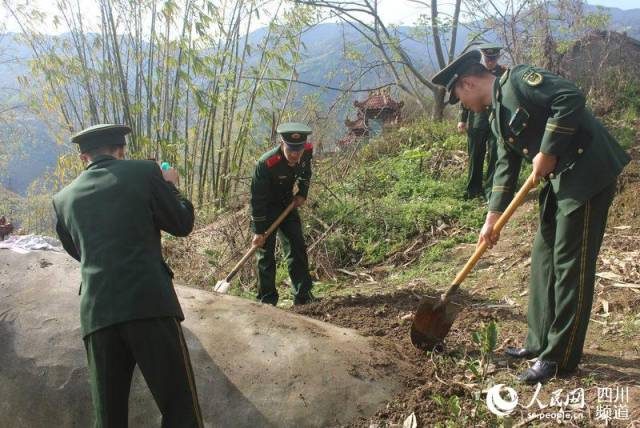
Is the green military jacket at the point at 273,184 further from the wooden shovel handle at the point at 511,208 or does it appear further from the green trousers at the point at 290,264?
the wooden shovel handle at the point at 511,208

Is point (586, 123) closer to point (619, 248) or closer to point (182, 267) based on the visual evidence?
point (619, 248)

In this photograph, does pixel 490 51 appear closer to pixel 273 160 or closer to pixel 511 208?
pixel 273 160

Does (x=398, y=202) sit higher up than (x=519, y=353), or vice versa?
(x=519, y=353)

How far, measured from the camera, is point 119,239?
2426mm

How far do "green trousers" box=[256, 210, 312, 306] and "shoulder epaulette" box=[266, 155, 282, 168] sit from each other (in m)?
0.52

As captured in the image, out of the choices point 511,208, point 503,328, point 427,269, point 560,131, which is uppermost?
point 560,131

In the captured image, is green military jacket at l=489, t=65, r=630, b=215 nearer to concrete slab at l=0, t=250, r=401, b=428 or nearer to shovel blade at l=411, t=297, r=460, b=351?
shovel blade at l=411, t=297, r=460, b=351

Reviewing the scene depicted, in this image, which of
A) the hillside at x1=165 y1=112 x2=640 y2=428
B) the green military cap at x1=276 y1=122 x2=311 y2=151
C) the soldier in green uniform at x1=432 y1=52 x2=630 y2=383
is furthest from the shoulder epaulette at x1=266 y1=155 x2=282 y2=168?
the soldier in green uniform at x1=432 y1=52 x2=630 y2=383

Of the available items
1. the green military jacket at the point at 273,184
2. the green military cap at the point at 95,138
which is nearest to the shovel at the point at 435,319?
the green military cap at the point at 95,138

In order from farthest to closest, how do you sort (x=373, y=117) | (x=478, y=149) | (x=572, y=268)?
(x=373, y=117), (x=478, y=149), (x=572, y=268)

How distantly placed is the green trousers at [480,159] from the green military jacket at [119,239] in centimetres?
498

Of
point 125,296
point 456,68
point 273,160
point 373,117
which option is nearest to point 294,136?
point 273,160

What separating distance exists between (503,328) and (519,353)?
1.92 ft

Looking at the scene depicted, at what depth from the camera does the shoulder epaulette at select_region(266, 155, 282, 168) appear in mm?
5004
